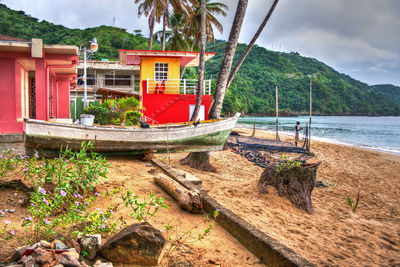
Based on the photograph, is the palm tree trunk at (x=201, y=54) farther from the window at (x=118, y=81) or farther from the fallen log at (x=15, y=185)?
the window at (x=118, y=81)

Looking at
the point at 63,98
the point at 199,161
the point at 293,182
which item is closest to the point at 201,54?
the point at 199,161

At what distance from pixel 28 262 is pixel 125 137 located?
234 inches

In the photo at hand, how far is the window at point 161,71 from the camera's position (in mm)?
16031

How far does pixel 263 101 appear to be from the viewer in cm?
7869

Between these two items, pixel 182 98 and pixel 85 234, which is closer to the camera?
pixel 85 234

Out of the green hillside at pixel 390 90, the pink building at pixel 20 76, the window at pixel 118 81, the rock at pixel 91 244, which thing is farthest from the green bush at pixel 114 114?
the green hillside at pixel 390 90

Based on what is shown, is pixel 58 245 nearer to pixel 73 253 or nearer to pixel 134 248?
pixel 73 253

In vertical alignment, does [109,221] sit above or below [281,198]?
above

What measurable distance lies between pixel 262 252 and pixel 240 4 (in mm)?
7734

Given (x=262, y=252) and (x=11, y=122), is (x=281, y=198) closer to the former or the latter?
(x=262, y=252)

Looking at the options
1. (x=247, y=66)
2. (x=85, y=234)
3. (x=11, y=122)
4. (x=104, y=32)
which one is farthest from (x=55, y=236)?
(x=247, y=66)

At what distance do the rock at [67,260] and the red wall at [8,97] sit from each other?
9.51 m

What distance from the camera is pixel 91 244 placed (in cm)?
251

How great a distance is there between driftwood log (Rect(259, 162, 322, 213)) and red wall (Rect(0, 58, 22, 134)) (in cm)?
914
